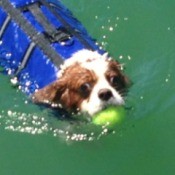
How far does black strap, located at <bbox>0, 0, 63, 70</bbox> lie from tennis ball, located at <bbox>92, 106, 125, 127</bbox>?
0.72m

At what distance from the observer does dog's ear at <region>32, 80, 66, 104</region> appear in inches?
258

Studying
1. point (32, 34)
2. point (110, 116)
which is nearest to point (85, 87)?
point (110, 116)

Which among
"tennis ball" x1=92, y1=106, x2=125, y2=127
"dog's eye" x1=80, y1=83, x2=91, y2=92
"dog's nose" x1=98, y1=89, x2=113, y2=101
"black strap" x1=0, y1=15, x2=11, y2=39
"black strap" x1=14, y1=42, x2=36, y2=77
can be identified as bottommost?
"tennis ball" x1=92, y1=106, x2=125, y2=127

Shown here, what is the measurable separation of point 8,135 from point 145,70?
181 centimetres

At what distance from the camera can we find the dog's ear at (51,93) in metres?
6.54

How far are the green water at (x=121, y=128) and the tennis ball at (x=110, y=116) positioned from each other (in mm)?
192

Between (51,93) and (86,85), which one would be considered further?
(51,93)

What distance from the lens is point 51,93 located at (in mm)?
6570

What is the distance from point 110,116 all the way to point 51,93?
64cm

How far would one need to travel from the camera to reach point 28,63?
6941 millimetres

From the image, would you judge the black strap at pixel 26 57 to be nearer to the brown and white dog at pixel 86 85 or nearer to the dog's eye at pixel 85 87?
the brown and white dog at pixel 86 85

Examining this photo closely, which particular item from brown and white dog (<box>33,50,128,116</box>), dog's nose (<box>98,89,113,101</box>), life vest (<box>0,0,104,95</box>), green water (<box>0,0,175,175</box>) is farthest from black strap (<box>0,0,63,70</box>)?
dog's nose (<box>98,89,113,101</box>)

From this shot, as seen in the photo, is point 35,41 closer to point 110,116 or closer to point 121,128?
point 110,116

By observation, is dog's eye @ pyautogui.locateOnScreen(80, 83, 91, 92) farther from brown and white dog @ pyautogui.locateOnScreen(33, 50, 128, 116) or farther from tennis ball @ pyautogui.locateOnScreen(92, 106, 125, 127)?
tennis ball @ pyautogui.locateOnScreen(92, 106, 125, 127)
